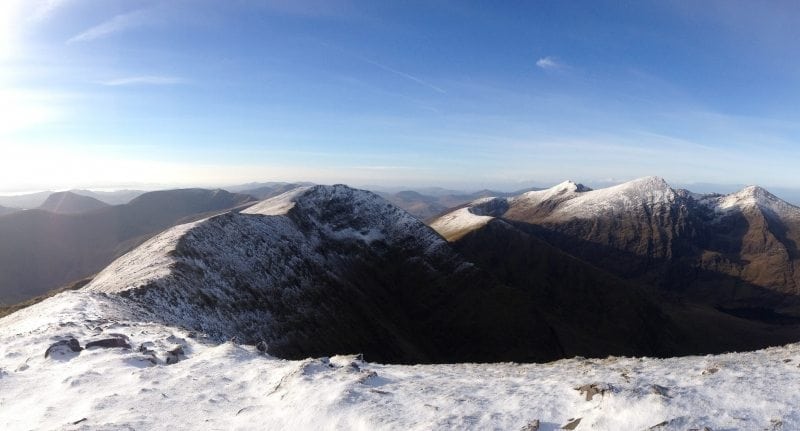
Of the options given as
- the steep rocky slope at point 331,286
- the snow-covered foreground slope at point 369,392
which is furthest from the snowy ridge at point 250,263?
the snow-covered foreground slope at point 369,392

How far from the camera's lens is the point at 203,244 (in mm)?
63906

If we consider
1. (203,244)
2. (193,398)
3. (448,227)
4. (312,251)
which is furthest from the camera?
(448,227)

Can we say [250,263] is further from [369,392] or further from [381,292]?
[369,392]

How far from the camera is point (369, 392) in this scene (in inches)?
590

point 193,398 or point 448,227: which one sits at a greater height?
point 193,398

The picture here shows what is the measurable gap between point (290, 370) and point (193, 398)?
3517mm

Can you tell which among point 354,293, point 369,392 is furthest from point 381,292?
point 369,392

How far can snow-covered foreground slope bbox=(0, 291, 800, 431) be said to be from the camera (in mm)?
12633

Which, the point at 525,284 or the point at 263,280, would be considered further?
the point at 525,284

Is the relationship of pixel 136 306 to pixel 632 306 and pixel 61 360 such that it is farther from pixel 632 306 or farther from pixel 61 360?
pixel 632 306

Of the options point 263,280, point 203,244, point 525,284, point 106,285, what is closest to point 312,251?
point 263,280

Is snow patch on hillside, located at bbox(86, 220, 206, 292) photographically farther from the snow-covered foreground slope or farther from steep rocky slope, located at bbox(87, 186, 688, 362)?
the snow-covered foreground slope

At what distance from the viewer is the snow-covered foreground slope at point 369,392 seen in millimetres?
12633

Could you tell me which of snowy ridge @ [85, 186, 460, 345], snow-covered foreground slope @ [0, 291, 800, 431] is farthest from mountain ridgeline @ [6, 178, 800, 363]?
snow-covered foreground slope @ [0, 291, 800, 431]
